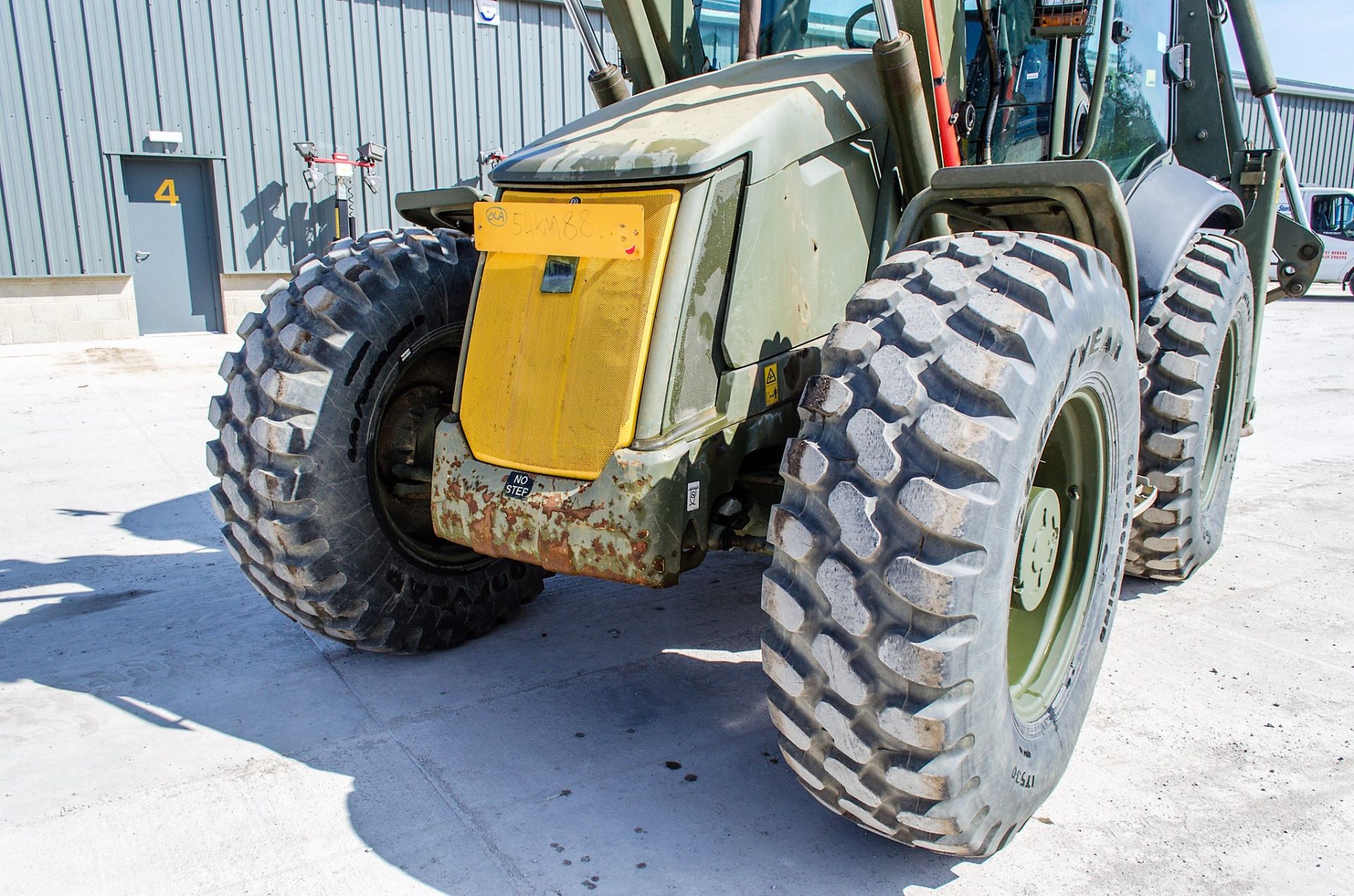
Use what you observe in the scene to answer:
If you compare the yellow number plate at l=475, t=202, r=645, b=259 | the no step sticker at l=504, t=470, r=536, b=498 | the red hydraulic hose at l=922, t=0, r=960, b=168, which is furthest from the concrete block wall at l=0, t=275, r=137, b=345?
the red hydraulic hose at l=922, t=0, r=960, b=168

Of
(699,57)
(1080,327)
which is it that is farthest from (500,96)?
(1080,327)

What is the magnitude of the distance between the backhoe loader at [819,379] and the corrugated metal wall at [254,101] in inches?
351

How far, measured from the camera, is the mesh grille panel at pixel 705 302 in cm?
268

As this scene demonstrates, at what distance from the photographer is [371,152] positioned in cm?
1370

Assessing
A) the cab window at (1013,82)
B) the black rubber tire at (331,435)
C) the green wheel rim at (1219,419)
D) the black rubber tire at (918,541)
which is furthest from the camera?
the green wheel rim at (1219,419)

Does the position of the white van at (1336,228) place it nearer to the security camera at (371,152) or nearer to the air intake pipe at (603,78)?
the security camera at (371,152)

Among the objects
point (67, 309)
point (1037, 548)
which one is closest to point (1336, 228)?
point (1037, 548)

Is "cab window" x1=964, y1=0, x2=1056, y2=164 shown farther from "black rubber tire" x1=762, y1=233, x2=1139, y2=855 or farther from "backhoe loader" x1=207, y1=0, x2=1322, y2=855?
"black rubber tire" x1=762, y1=233, x2=1139, y2=855

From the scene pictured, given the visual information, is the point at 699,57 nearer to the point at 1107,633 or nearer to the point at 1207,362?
the point at 1207,362

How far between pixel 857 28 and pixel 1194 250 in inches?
67.9

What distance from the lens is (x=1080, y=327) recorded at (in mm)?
2436

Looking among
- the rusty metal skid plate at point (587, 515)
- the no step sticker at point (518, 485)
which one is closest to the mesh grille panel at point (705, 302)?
the rusty metal skid plate at point (587, 515)

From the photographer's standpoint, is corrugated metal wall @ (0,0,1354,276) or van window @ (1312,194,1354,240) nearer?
corrugated metal wall @ (0,0,1354,276)

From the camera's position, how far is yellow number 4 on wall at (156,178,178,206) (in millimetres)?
13273
